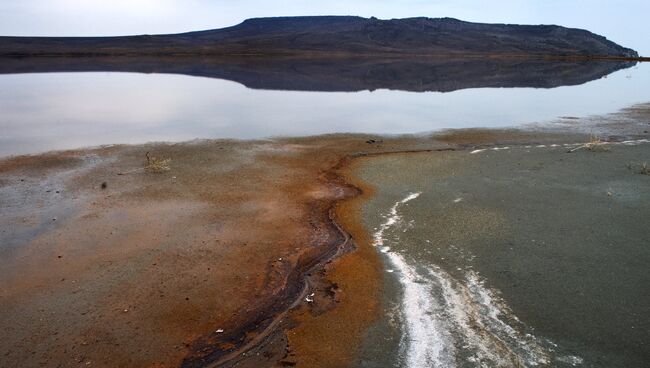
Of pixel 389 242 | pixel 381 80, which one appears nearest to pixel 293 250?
pixel 389 242

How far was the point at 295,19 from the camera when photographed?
17612 cm

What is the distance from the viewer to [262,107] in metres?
22.5

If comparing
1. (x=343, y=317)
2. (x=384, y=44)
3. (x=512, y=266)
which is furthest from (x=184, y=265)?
(x=384, y=44)

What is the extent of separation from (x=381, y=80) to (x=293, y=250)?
103 ft

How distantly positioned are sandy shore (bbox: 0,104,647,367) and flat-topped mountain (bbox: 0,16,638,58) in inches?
2957

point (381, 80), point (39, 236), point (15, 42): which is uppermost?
point (15, 42)

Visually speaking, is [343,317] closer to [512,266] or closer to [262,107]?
[512,266]

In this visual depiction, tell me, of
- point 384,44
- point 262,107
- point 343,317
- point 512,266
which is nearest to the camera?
point 343,317

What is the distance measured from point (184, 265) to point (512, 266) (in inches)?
170

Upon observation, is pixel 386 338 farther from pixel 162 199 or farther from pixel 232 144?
pixel 232 144

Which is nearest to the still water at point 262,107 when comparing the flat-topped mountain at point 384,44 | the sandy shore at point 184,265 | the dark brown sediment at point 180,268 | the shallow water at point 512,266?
the sandy shore at point 184,265

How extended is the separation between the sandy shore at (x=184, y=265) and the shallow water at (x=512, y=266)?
1.64 feet

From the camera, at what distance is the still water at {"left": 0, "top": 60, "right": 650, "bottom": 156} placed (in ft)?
54.6

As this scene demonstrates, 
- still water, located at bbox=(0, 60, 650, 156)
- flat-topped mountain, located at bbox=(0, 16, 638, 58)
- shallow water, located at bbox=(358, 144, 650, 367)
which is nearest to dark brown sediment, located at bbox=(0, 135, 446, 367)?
shallow water, located at bbox=(358, 144, 650, 367)
